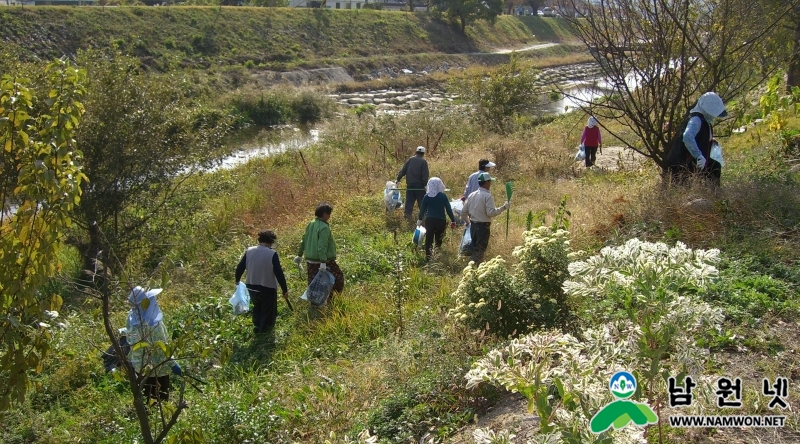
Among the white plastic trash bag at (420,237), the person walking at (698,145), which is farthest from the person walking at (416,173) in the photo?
the person walking at (698,145)

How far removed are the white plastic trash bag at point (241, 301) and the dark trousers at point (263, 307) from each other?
7 centimetres

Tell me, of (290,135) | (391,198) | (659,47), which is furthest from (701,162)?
(290,135)

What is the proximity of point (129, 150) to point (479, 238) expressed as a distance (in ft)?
20.5

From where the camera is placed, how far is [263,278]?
7652mm

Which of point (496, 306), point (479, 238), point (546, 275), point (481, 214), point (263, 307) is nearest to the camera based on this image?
point (496, 306)

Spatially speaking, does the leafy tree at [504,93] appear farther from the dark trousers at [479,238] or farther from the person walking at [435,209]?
the dark trousers at [479,238]

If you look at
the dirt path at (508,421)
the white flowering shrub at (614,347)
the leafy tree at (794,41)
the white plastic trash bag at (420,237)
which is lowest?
the dirt path at (508,421)

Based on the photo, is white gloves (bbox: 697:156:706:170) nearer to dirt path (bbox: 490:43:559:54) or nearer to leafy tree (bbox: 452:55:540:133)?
leafy tree (bbox: 452:55:540:133)

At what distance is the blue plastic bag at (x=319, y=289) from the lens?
7922 mm

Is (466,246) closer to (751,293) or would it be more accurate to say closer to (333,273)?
(333,273)

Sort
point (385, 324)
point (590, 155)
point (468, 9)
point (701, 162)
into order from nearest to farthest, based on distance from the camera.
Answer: point (385, 324) → point (701, 162) → point (590, 155) → point (468, 9)

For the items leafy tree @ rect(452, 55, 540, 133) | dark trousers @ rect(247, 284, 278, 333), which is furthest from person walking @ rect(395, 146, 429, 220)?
leafy tree @ rect(452, 55, 540, 133)

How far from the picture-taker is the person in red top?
1340cm

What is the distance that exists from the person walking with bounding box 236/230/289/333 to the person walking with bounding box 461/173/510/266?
8.15 ft
